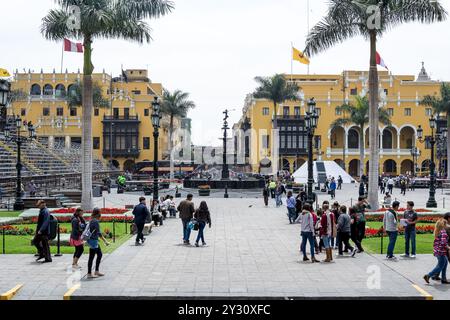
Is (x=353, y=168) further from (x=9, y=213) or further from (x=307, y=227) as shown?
(x=307, y=227)

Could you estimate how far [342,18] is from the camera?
→ 25891 mm

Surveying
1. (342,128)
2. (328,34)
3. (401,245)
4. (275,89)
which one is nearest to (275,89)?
(275,89)

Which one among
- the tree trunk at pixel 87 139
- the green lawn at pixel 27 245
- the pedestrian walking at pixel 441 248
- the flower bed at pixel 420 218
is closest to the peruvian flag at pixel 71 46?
the tree trunk at pixel 87 139

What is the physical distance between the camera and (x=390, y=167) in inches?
3189

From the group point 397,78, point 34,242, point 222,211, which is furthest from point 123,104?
point 34,242

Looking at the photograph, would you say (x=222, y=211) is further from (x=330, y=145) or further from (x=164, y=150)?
(x=164, y=150)

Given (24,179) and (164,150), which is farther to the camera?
(164,150)

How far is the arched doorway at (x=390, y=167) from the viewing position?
264 feet

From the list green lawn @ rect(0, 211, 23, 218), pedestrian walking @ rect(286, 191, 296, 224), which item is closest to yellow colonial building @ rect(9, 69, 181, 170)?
green lawn @ rect(0, 211, 23, 218)

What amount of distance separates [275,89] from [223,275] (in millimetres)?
57541

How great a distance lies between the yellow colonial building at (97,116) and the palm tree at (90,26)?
52.2 m

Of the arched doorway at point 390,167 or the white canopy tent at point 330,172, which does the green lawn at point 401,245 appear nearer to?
the white canopy tent at point 330,172
